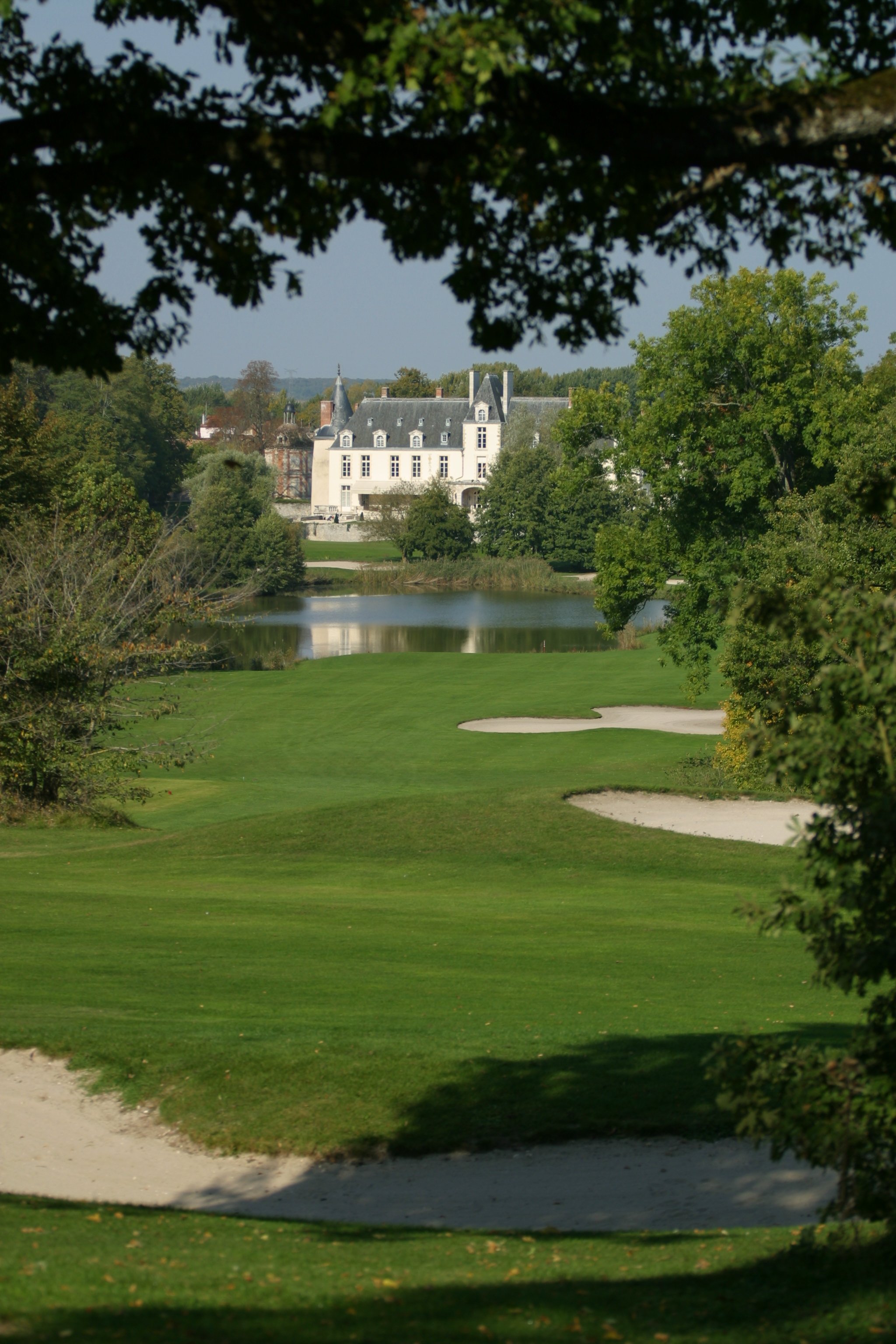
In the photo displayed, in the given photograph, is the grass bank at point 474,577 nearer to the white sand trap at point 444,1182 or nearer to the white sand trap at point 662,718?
the white sand trap at point 662,718

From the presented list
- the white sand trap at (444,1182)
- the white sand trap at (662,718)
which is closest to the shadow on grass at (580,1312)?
the white sand trap at (444,1182)

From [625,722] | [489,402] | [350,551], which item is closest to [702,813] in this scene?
[625,722]

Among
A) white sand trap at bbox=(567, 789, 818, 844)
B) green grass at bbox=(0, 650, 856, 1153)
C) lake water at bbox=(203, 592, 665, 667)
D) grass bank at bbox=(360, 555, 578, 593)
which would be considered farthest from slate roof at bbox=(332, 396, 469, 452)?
white sand trap at bbox=(567, 789, 818, 844)

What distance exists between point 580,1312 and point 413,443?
450 ft

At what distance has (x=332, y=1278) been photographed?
6.08 metres

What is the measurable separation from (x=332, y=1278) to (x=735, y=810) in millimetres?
19825

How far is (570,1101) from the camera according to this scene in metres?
9.51

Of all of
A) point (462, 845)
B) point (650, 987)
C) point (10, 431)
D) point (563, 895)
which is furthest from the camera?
point (10, 431)

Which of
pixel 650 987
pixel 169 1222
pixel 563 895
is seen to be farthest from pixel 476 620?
pixel 169 1222

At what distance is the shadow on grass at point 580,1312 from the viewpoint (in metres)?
5.14

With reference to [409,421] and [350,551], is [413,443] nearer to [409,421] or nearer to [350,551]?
[409,421]

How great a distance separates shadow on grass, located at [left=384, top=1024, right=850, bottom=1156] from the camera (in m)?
9.23

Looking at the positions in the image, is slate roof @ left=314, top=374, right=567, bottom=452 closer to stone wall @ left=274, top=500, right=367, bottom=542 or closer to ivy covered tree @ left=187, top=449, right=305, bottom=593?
stone wall @ left=274, top=500, right=367, bottom=542

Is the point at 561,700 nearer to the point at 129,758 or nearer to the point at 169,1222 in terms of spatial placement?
the point at 129,758
